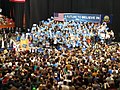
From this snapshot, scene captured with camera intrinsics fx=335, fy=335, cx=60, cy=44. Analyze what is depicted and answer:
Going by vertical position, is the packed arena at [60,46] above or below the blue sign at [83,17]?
below

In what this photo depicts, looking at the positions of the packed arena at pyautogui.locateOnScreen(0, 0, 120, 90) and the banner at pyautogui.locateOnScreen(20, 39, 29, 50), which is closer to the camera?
the packed arena at pyautogui.locateOnScreen(0, 0, 120, 90)

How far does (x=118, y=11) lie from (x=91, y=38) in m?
4.11

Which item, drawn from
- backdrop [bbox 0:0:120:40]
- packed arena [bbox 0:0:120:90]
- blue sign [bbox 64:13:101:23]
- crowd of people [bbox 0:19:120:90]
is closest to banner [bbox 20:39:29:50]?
packed arena [bbox 0:0:120:90]

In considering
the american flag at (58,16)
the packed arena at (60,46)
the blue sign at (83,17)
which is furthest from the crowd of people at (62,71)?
the american flag at (58,16)

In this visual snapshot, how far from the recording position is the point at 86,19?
2616 centimetres

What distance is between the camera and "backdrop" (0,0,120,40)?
26.8m

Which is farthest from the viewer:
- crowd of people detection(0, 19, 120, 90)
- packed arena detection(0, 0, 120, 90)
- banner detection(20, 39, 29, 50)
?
banner detection(20, 39, 29, 50)

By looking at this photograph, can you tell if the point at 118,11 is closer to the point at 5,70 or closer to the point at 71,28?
the point at 71,28

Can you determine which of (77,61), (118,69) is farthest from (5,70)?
(118,69)

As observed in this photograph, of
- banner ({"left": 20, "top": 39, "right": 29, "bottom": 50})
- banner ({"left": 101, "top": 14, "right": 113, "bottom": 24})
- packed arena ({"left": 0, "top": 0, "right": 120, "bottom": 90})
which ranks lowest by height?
banner ({"left": 20, "top": 39, "right": 29, "bottom": 50})

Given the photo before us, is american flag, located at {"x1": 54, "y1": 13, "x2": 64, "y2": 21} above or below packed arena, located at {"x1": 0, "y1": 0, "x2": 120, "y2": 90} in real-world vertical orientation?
above

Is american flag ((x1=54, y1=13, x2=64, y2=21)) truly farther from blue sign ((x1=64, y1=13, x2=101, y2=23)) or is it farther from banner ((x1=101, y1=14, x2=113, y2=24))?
banner ((x1=101, y1=14, x2=113, y2=24))

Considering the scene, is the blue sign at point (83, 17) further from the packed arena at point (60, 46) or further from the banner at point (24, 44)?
the banner at point (24, 44)

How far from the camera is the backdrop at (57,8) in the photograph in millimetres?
26766
